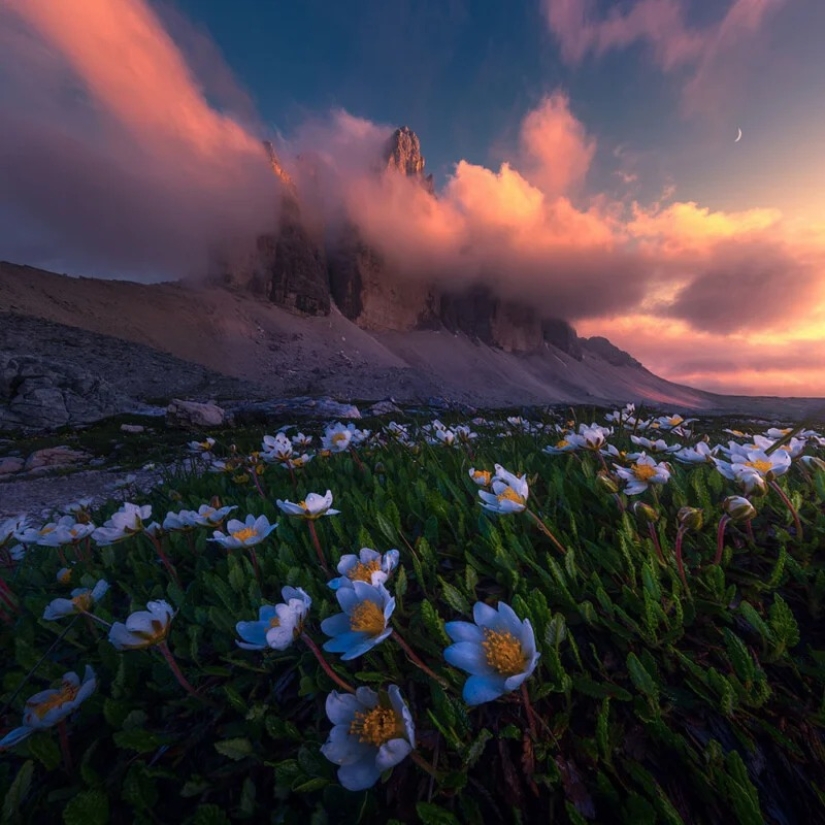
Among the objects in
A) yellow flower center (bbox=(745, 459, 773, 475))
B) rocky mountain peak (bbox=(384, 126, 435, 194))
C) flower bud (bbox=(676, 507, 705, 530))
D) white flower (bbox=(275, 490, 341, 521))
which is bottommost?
white flower (bbox=(275, 490, 341, 521))

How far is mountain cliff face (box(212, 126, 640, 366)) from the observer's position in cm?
9400

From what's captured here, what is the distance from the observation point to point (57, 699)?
128 centimetres

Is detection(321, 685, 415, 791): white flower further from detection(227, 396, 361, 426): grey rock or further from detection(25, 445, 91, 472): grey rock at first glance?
detection(227, 396, 361, 426): grey rock

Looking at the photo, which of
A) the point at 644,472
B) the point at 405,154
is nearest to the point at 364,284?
the point at 405,154

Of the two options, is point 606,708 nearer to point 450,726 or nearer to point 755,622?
point 450,726

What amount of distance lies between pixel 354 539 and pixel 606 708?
1385 mm

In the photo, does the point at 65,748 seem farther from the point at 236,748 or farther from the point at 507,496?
the point at 507,496

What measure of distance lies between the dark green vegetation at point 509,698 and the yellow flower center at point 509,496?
0.51ft

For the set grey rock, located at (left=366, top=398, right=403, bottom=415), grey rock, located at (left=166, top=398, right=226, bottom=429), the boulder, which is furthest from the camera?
the boulder

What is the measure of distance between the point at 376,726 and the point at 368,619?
24cm

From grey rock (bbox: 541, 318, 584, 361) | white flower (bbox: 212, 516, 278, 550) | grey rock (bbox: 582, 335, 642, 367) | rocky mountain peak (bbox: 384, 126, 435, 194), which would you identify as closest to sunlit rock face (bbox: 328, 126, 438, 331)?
rocky mountain peak (bbox: 384, 126, 435, 194)

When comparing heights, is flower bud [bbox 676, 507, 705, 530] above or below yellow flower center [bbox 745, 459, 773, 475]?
below

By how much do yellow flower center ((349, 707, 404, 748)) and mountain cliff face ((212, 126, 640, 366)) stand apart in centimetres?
9875

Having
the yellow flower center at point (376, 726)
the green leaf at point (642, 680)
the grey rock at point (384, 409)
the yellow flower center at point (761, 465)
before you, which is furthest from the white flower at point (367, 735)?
the grey rock at point (384, 409)
